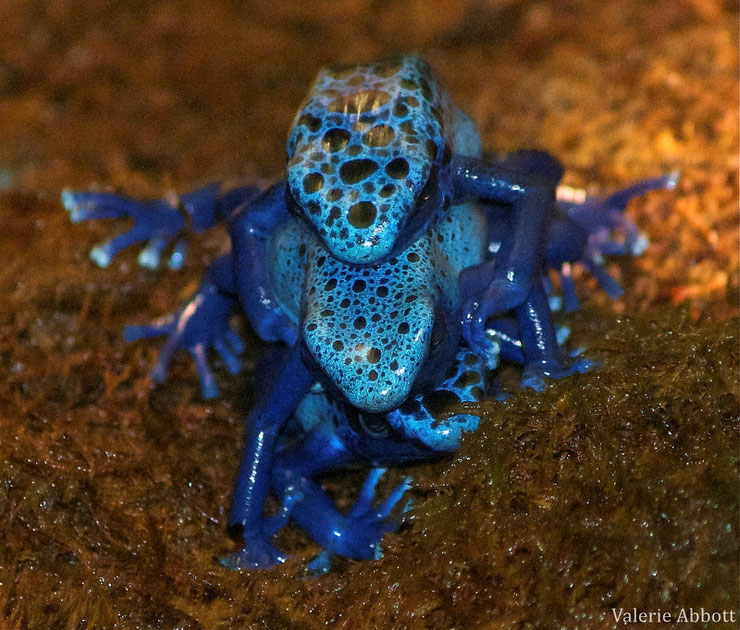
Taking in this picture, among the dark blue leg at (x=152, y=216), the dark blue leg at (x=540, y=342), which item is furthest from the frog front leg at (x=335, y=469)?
the dark blue leg at (x=152, y=216)

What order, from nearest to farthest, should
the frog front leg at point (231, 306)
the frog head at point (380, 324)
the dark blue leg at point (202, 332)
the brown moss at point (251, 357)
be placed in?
1. the frog head at point (380, 324)
2. the brown moss at point (251, 357)
3. the frog front leg at point (231, 306)
4. the dark blue leg at point (202, 332)

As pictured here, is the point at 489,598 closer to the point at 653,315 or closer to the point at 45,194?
the point at 653,315

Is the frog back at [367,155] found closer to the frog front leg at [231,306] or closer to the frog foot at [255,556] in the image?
the frog front leg at [231,306]

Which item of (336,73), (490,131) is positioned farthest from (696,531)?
(490,131)

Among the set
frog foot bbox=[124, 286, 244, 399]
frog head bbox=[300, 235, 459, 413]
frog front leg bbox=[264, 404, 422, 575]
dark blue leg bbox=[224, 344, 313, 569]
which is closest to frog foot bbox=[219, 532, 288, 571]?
dark blue leg bbox=[224, 344, 313, 569]

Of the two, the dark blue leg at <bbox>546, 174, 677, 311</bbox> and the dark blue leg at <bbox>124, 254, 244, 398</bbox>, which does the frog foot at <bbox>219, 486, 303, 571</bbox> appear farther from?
the dark blue leg at <bbox>546, 174, 677, 311</bbox>

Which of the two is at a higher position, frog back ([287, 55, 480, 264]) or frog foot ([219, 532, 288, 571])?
frog back ([287, 55, 480, 264])

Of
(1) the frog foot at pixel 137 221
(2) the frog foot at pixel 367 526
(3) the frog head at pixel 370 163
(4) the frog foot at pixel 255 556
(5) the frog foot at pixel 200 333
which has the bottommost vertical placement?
(4) the frog foot at pixel 255 556
